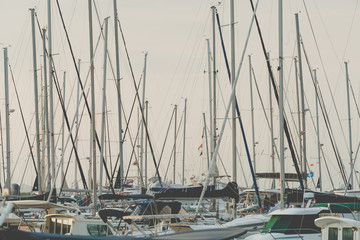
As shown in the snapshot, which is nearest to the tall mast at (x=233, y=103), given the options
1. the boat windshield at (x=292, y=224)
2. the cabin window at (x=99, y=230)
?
the boat windshield at (x=292, y=224)

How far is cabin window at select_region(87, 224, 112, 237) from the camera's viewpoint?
24000 millimetres

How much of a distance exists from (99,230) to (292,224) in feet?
23.5

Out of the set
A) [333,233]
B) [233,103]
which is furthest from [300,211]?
[233,103]

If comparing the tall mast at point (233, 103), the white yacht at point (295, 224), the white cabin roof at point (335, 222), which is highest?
the tall mast at point (233, 103)

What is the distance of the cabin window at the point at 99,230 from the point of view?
78.7ft

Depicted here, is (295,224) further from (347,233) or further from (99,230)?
(99,230)

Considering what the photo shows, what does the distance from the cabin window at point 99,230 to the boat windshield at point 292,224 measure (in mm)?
5833

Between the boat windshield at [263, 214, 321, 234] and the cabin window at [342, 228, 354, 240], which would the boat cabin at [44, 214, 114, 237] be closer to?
the boat windshield at [263, 214, 321, 234]

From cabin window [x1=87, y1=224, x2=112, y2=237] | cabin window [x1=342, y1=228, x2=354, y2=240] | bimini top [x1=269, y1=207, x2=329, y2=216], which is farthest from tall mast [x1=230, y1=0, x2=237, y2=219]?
cabin window [x1=342, y1=228, x2=354, y2=240]

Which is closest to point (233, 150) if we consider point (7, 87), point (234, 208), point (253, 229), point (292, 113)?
point (234, 208)

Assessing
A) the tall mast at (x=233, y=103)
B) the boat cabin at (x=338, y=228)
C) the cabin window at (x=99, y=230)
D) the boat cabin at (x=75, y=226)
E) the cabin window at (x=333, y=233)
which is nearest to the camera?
the boat cabin at (x=338, y=228)

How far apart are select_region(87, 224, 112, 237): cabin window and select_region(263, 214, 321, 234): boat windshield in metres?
5.83

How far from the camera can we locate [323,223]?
22.7 metres

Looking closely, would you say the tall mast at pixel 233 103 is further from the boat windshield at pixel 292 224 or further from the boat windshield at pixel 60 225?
the boat windshield at pixel 60 225
